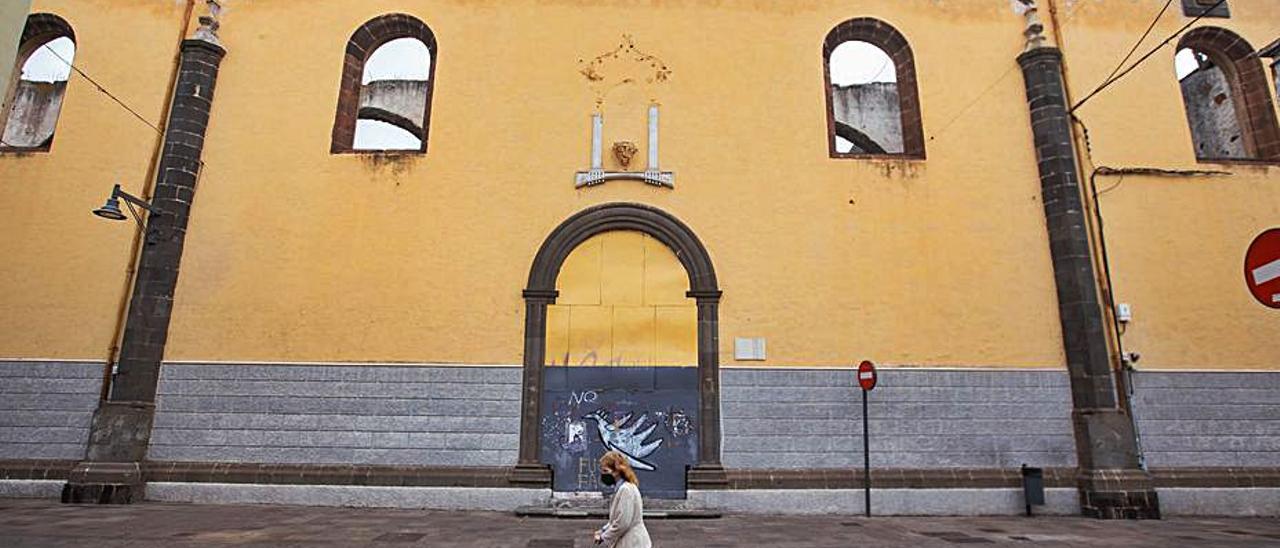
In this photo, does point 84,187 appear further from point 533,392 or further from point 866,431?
point 866,431

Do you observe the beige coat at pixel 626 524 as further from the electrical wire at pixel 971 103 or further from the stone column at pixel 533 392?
the electrical wire at pixel 971 103

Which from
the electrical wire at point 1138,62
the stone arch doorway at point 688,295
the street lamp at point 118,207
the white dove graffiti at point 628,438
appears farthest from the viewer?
the electrical wire at point 1138,62

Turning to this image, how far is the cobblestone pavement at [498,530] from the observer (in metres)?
7.71

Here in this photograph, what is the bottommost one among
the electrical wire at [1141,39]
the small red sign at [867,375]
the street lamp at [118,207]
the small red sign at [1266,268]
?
the small red sign at [867,375]

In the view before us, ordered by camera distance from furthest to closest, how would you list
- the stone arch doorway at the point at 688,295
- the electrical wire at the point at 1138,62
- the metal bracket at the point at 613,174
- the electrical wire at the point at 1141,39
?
Answer: the electrical wire at the point at 1141,39 → the electrical wire at the point at 1138,62 → the metal bracket at the point at 613,174 → the stone arch doorway at the point at 688,295

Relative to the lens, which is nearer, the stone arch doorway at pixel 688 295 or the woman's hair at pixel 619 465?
the woman's hair at pixel 619 465

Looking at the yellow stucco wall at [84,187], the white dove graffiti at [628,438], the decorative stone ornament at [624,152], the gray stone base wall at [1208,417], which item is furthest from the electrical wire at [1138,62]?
the yellow stucco wall at [84,187]

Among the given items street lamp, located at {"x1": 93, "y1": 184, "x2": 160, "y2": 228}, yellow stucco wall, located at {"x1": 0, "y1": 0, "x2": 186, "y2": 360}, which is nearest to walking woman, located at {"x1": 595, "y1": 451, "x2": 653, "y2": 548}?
street lamp, located at {"x1": 93, "y1": 184, "x2": 160, "y2": 228}

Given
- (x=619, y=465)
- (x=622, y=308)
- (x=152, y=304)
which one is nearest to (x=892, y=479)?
(x=622, y=308)

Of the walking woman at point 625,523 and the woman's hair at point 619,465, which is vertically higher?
the woman's hair at point 619,465

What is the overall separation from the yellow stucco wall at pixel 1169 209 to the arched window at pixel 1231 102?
0.20 meters

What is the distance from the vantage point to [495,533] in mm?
8430

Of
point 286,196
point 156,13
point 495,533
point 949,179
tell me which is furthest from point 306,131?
point 949,179

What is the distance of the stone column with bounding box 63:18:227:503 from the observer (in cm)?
1021
